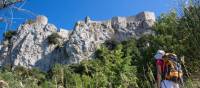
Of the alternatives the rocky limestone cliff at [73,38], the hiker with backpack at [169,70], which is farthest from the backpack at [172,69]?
the rocky limestone cliff at [73,38]

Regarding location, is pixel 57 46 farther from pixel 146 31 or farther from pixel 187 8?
pixel 187 8

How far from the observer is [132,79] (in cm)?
525

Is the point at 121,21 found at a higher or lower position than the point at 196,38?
higher

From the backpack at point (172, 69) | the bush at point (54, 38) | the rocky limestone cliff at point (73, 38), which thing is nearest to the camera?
the backpack at point (172, 69)

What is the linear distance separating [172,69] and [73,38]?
201 ft

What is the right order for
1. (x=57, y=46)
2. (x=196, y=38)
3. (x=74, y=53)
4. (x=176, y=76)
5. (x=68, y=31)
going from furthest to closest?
(x=68, y=31) → (x=57, y=46) → (x=74, y=53) → (x=196, y=38) → (x=176, y=76)

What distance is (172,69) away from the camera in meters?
5.33

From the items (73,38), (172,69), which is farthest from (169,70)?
(73,38)

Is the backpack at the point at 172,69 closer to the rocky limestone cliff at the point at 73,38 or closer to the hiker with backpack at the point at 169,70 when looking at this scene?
the hiker with backpack at the point at 169,70

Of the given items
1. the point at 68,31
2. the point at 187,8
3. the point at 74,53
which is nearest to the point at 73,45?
the point at 74,53

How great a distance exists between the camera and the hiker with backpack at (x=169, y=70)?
17.2 ft

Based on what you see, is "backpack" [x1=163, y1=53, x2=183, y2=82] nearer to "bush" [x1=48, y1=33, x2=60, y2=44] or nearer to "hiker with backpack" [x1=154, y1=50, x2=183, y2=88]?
"hiker with backpack" [x1=154, y1=50, x2=183, y2=88]

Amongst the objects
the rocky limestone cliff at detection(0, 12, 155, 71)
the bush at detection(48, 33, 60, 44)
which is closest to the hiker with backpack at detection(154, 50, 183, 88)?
the rocky limestone cliff at detection(0, 12, 155, 71)

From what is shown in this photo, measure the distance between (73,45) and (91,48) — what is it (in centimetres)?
251
